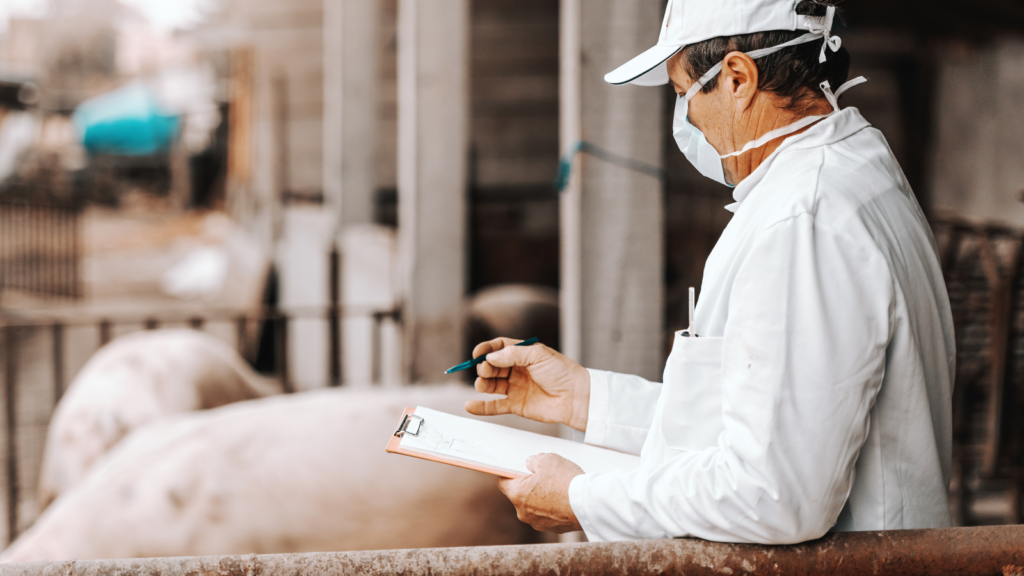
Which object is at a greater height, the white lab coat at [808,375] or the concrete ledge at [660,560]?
the white lab coat at [808,375]

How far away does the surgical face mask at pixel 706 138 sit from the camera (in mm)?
1366

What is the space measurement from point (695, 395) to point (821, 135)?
464 mm

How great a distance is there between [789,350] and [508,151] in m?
9.19

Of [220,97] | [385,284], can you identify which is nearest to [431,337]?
[385,284]

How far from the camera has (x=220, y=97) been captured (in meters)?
25.6

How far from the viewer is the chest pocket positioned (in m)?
1.37

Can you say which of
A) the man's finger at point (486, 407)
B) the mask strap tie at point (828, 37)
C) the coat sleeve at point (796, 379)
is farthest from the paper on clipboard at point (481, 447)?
the mask strap tie at point (828, 37)

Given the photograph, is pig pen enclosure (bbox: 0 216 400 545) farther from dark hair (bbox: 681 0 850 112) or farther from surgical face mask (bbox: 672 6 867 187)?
dark hair (bbox: 681 0 850 112)

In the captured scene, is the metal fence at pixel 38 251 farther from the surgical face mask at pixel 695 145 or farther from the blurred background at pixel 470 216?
the surgical face mask at pixel 695 145

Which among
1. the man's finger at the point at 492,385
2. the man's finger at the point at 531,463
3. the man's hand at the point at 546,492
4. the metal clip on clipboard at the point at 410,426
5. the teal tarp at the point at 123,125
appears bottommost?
the man's hand at the point at 546,492

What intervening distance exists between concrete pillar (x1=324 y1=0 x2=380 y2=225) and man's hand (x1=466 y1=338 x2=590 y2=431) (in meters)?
7.08

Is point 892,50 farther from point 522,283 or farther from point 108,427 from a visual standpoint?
point 108,427

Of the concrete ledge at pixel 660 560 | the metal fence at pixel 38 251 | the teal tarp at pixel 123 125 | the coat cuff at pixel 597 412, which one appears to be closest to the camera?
the concrete ledge at pixel 660 560

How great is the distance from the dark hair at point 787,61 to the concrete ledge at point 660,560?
0.71 m
